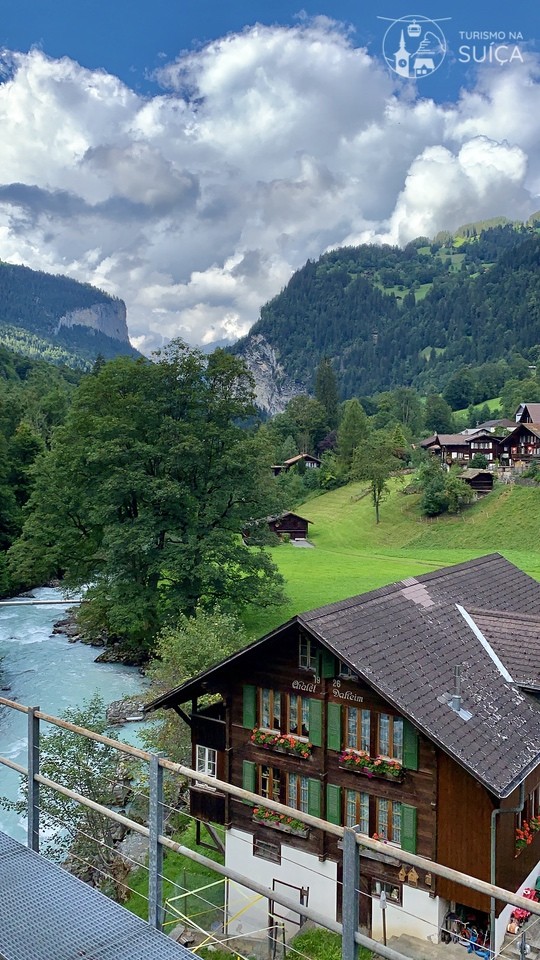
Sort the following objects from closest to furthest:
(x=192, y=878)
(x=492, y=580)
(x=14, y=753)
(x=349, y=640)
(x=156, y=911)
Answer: (x=156, y=911), (x=349, y=640), (x=192, y=878), (x=492, y=580), (x=14, y=753)

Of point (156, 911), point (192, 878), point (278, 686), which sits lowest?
point (192, 878)

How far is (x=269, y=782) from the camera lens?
17094 mm

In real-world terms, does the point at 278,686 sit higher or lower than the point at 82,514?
lower

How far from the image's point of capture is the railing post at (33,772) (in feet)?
22.7

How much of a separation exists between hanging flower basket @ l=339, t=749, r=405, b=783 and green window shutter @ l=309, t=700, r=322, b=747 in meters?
0.61

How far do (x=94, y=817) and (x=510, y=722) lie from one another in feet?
33.9

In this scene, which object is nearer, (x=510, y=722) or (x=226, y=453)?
(x=510, y=722)

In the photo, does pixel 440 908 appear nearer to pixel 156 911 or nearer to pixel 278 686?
pixel 278 686

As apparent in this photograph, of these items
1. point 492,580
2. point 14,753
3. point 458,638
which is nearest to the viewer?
point 458,638

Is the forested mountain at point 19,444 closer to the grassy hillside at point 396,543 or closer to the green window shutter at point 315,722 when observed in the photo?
the grassy hillside at point 396,543

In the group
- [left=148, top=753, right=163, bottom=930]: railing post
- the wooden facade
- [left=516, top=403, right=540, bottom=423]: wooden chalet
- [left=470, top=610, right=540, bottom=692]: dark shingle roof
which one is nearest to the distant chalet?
[left=516, top=403, right=540, bottom=423]: wooden chalet

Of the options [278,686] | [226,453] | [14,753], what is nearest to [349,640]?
[278,686]

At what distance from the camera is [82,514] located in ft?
135

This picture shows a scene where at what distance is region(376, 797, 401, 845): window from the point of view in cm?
1517
